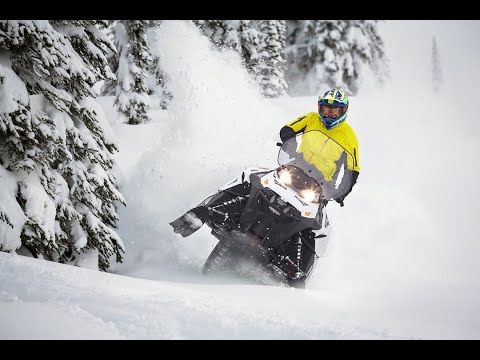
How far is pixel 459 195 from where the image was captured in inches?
519

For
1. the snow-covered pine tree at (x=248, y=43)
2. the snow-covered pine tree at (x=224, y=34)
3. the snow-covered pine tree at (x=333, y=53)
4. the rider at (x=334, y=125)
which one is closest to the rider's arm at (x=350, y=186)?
the rider at (x=334, y=125)

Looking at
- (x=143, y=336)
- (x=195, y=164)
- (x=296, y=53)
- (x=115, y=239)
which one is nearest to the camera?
(x=143, y=336)

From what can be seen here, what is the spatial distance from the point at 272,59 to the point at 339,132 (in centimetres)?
2081

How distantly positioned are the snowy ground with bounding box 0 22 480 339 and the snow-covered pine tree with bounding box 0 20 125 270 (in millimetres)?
1013

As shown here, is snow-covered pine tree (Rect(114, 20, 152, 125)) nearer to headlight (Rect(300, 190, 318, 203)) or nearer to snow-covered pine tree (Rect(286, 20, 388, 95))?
headlight (Rect(300, 190, 318, 203))

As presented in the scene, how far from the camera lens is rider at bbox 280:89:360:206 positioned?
22.6ft

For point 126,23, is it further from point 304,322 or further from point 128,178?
point 304,322

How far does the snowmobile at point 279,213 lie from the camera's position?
6.52m

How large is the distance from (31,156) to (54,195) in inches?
30.8

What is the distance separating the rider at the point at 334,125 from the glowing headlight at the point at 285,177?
731mm

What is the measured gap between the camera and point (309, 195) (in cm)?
657

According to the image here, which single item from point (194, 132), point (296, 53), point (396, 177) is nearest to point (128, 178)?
point (194, 132)

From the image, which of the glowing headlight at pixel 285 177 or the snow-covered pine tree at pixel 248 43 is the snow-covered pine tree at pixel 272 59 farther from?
the glowing headlight at pixel 285 177

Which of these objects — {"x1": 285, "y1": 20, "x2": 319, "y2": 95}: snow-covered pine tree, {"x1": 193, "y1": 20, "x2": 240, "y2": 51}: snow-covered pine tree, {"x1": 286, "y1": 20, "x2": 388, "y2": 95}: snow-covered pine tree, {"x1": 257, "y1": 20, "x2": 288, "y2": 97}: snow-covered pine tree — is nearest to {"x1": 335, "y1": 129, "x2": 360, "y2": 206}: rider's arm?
{"x1": 193, "y1": 20, "x2": 240, "y2": 51}: snow-covered pine tree
